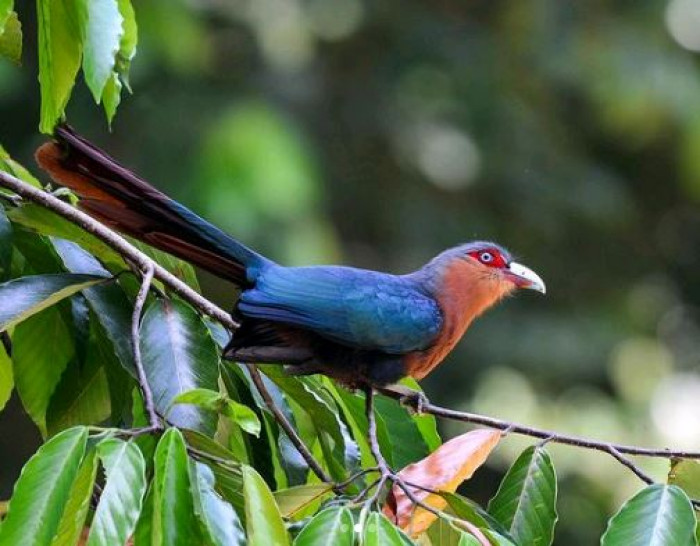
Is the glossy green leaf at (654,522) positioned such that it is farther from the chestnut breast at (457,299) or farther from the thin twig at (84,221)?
the chestnut breast at (457,299)

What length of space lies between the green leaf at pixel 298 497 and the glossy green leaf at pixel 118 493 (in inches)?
18.7

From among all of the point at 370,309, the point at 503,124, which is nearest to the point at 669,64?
the point at 503,124

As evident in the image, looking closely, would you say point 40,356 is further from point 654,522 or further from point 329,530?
point 654,522

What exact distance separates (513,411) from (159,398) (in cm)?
903

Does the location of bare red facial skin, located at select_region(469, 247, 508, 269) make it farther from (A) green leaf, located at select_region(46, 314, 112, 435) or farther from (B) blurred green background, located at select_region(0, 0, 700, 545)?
(B) blurred green background, located at select_region(0, 0, 700, 545)

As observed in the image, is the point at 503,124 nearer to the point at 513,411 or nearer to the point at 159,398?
the point at 513,411

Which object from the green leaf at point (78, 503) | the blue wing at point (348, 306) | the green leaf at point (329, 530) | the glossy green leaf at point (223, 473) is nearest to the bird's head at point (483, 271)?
the blue wing at point (348, 306)

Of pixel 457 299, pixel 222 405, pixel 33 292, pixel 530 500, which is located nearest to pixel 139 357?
pixel 222 405

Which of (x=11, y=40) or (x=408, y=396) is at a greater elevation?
(x=11, y=40)

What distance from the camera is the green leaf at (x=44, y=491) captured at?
1.88 metres

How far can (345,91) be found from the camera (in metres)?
12.6

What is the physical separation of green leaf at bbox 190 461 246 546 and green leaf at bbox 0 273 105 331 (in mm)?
477

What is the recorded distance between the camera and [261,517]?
2.00 metres

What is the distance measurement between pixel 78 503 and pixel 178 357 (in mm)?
542
